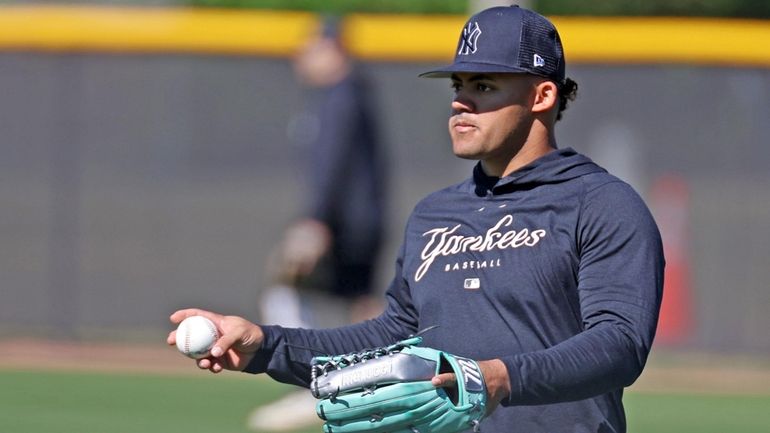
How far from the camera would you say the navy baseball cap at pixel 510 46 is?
3615mm

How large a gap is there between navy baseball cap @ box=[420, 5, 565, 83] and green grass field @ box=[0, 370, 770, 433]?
4.54 m

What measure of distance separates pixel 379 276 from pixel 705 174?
8.74 feet

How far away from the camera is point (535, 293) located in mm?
3555

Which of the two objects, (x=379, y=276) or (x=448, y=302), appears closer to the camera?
(x=448, y=302)

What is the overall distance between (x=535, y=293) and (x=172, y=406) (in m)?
5.55

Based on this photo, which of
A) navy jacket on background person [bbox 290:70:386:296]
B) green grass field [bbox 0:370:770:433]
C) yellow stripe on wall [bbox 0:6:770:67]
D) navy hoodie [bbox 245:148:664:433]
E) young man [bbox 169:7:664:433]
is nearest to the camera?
navy hoodie [bbox 245:148:664:433]

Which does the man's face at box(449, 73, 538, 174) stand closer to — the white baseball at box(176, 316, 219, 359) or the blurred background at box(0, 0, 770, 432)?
the white baseball at box(176, 316, 219, 359)

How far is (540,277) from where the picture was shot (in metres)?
3.55

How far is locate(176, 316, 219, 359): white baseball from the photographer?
3.54 metres

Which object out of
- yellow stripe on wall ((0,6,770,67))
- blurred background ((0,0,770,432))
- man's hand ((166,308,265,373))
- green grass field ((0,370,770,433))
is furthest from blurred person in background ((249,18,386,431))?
man's hand ((166,308,265,373))

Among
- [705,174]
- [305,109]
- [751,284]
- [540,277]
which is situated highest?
[305,109]

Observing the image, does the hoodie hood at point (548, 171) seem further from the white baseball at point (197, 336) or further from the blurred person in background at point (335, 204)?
the blurred person in background at point (335, 204)

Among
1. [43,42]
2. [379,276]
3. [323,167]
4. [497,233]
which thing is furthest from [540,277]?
[43,42]

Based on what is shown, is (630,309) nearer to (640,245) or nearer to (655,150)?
(640,245)
